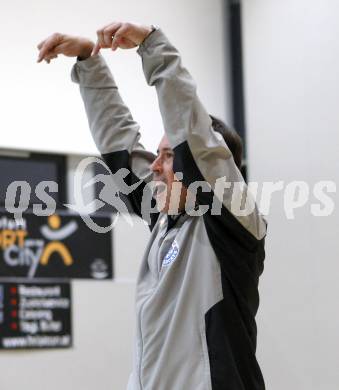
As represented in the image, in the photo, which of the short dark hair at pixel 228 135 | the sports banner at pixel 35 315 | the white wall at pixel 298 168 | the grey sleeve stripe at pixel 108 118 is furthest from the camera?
the white wall at pixel 298 168

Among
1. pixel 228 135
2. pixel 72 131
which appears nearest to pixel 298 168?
pixel 72 131

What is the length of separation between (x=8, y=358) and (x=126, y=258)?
72 cm

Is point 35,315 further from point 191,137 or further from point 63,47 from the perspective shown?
point 191,137

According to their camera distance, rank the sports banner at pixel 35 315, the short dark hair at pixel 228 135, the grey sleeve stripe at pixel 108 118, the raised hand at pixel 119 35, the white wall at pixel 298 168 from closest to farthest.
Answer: the raised hand at pixel 119 35 → the short dark hair at pixel 228 135 → the grey sleeve stripe at pixel 108 118 → the sports banner at pixel 35 315 → the white wall at pixel 298 168

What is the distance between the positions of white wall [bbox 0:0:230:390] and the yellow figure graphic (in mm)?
143

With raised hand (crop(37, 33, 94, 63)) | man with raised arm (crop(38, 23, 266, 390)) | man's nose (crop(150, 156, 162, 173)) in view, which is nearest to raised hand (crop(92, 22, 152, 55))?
man with raised arm (crop(38, 23, 266, 390))

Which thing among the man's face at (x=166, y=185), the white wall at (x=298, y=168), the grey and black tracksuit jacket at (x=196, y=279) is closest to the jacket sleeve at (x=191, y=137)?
the grey and black tracksuit jacket at (x=196, y=279)

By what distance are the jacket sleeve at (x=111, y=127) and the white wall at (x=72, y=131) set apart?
134 cm

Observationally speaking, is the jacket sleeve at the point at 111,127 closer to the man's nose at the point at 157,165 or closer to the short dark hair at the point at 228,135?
the man's nose at the point at 157,165

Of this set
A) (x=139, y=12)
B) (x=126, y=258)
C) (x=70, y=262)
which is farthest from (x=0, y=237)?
(x=139, y=12)

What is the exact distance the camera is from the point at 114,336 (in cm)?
343

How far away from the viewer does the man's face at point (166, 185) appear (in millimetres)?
1808

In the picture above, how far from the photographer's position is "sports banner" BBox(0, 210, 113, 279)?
10.8 feet

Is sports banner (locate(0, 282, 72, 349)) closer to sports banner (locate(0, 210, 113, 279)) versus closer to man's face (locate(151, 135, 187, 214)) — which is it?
sports banner (locate(0, 210, 113, 279))
